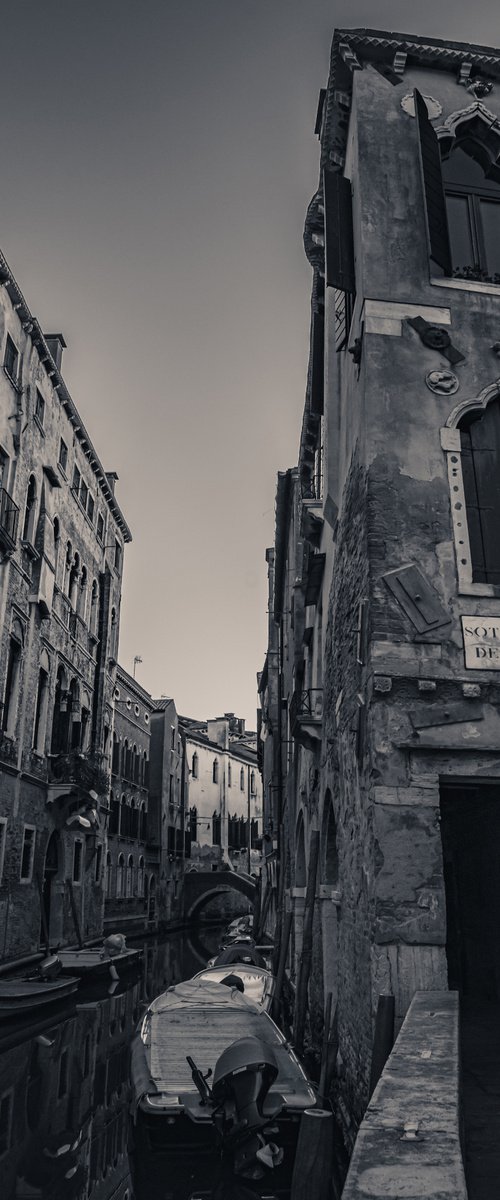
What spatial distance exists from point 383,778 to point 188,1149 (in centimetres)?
376

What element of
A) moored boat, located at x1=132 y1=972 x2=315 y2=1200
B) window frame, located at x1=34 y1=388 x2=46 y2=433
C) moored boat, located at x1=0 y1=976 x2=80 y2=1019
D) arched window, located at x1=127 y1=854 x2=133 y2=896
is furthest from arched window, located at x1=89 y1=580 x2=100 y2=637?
moored boat, located at x1=132 y1=972 x2=315 y2=1200

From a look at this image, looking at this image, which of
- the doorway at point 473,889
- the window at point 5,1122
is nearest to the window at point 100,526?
the doorway at point 473,889

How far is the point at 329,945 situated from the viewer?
9789 millimetres

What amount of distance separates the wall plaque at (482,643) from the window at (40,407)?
1483 cm

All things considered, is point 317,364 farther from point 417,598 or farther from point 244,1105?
point 244,1105

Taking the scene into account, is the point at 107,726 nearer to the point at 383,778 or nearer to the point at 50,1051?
the point at 50,1051

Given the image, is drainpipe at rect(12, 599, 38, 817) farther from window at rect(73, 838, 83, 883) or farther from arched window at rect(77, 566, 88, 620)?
window at rect(73, 838, 83, 883)

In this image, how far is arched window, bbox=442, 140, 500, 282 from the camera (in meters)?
8.47

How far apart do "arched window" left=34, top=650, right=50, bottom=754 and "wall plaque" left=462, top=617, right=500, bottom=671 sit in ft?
46.2

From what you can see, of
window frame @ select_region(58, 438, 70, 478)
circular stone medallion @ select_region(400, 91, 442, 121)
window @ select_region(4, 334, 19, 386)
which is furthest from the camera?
window frame @ select_region(58, 438, 70, 478)

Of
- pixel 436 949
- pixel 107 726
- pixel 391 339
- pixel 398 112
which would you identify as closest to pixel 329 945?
pixel 436 949

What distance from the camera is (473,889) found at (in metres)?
9.96

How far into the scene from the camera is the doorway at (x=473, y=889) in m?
9.12

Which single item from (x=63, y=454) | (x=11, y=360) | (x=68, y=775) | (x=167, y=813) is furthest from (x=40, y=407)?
(x=167, y=813)
